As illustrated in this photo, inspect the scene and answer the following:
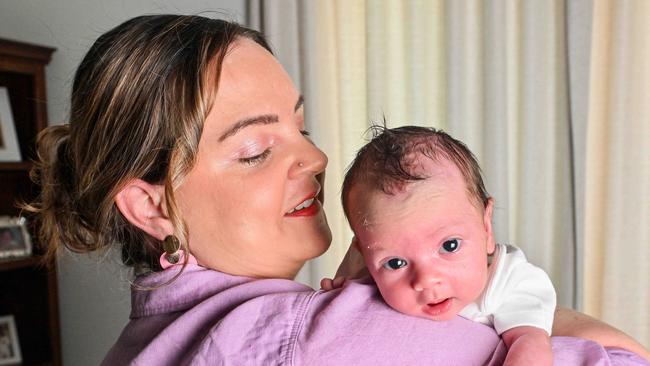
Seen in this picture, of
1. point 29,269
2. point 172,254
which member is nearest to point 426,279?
point 172,254

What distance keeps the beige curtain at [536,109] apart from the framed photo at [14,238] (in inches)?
57.1

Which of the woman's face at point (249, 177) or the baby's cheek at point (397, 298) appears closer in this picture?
the baby's cheek at point (397, 298)

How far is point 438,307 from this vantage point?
0.93 m

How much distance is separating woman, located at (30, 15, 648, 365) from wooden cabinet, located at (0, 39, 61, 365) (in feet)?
7.30

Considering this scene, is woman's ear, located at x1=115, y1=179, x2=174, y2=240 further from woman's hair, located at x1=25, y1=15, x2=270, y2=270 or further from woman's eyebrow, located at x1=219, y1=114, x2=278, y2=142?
woman's eyebrow, located at x1=219, y1=114, x2=278, y2=142

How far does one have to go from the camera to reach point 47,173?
1.32m

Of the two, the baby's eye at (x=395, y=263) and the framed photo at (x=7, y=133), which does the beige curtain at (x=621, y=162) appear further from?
the framed photo at (x=7, y=133)

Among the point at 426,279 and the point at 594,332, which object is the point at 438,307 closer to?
the point at 426,279

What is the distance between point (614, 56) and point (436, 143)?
1536 mm

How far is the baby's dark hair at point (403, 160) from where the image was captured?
980mm

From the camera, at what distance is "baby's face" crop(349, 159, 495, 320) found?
3.02 ft

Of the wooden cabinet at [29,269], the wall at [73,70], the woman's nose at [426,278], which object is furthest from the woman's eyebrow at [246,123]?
the wooden cabinet at [29,269]

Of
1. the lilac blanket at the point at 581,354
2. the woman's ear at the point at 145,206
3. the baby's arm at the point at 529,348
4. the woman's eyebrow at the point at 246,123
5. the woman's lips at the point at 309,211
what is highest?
the woman's eyebrow at the point at 246,123

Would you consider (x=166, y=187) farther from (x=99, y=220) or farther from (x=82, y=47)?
(x=82, y=47)
